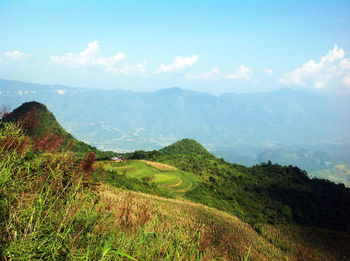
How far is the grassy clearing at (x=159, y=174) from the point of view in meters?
29.9

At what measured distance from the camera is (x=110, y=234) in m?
2.99

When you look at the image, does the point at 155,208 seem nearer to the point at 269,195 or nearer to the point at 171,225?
the point at 171,225

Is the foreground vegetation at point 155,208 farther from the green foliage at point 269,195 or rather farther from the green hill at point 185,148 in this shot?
the green hill at point 185,148

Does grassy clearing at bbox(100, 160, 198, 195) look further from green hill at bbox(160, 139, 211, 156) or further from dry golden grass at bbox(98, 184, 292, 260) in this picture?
green hill at bbox(160, 139, 211, 156)

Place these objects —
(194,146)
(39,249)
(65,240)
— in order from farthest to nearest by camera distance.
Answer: (194,146) < (65,240) < (39,249)

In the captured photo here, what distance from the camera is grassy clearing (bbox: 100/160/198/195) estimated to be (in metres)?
29.9

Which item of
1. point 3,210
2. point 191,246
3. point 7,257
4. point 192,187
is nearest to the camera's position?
point 7,257

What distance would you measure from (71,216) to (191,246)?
1742mm

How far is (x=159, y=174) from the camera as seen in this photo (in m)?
33.1

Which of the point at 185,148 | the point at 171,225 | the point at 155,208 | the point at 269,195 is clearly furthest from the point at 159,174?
the point at 185,148

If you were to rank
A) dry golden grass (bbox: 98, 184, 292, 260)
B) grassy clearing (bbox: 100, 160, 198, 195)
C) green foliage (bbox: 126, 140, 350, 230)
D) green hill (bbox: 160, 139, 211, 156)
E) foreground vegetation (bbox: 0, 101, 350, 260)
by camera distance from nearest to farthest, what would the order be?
foreground vegetation (bbox: 0, 101, 350, 260)
dry golden grass (bbox: 98, 184, 292, 260)
green foliage (bbox: 126, 140, 350, 230)
grassy clearing (bbox: 100, 160, 198, 195)
green hill (bbox: 160, 139, 211, 156)

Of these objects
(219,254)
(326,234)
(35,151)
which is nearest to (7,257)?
(219,254)

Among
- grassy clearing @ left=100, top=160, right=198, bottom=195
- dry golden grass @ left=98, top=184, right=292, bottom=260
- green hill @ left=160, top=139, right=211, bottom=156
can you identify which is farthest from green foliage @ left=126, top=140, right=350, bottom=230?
green hill @ left=160, top=139, right=211, bottom=156

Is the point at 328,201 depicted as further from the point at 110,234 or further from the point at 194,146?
the point at 110,234
